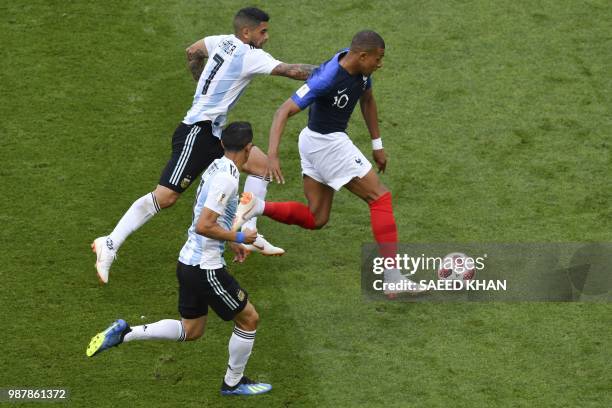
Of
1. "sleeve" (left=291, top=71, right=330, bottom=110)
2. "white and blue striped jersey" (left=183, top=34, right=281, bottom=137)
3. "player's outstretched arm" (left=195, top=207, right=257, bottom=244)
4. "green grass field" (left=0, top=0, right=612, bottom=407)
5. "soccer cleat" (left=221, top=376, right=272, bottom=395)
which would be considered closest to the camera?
"player's outstretched arm" (left=195, top=207, right=257, bottom=244)

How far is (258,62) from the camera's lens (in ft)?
42.5

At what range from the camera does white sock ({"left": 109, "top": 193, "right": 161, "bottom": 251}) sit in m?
13.0

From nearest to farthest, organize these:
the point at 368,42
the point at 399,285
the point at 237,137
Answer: the point at 237,137
the point at 368,42
the point at 399,285

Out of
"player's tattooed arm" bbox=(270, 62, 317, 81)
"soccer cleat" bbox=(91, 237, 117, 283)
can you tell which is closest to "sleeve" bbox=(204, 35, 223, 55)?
"player's tattooed arm" bbox=(270, 62, 317, 81)

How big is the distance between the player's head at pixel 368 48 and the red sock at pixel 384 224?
4.50 ft

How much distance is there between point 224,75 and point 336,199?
2.41 metres

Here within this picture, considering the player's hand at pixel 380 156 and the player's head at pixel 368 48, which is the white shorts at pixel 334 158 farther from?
the player's head at pixel 368 48

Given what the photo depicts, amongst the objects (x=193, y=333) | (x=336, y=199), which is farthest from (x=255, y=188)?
(x=193, y=333)

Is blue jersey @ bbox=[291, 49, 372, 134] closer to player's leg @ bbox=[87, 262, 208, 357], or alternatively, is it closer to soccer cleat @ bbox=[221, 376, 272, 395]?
player's leg @ bbox=[87, 262, 208, 357]

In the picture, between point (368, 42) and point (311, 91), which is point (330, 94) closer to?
point (311, 91)

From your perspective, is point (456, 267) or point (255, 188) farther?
point (255, 188)

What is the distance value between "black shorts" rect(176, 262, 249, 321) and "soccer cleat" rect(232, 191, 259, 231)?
0.98m

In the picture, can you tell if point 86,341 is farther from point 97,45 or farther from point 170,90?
point 97,45

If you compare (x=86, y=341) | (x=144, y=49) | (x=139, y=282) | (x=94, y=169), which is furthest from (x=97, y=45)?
(x=86, y=341)
